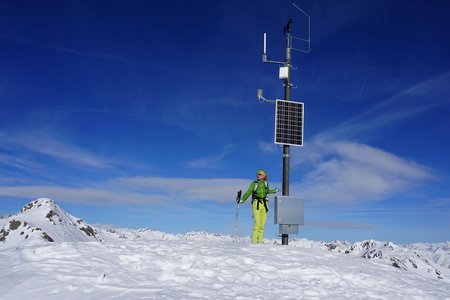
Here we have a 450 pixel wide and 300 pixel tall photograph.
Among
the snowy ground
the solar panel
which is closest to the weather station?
the solar panel

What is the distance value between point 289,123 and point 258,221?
493cm

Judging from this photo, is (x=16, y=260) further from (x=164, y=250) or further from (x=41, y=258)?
(x=164, y=250)

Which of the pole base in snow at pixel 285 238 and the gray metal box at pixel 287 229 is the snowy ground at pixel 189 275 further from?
the pole base in snow at pixel 285 238

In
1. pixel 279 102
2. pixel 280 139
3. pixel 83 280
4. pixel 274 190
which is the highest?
pixel 279 102

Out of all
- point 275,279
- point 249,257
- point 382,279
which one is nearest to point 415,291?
point 382,279

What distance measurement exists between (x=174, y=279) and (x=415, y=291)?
660 centimetres

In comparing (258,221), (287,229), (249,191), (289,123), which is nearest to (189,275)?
(258,221)

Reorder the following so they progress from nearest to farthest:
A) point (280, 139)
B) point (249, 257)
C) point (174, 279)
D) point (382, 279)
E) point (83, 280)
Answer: point (83, 280)
point (174, 279)
point (382, 279)
point (249, 257)
point (280, 139)

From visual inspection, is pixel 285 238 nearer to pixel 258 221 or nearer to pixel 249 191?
pixel 258 221

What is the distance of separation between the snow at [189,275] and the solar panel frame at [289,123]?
647cm

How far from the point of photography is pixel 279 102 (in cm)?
1970

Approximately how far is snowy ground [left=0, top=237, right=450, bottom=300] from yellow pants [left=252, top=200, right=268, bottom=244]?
3.06 meters

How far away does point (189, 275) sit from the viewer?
11.0m

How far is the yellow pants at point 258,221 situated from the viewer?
17.6 meters
